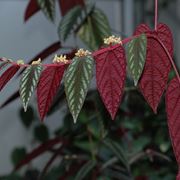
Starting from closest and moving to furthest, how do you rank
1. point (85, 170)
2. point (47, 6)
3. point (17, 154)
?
point (47, 6) → point (85, 170) → point (17, 154)

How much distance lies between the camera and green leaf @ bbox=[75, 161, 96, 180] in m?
0.87

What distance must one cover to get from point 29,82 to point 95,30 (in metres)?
0.47

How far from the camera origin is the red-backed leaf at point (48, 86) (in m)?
0.43

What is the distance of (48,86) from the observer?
0.44 metres

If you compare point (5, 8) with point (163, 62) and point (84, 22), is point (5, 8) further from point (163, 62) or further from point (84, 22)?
point (163, 62)

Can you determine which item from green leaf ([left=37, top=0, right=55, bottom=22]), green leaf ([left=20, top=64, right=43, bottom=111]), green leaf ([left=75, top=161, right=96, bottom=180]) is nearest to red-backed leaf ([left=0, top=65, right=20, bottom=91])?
green leaf ([left=20, top=64, right=43, bottom=111])

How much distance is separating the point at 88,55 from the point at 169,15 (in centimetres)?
154

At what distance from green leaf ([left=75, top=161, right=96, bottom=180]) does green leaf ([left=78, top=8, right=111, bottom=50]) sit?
0.86ft

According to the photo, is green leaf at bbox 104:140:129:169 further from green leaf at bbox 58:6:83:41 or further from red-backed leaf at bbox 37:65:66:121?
red-backed leaf at bbox 37:65:66:121

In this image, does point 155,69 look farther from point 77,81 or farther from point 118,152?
point 118,152

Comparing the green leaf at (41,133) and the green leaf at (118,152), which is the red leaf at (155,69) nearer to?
the green leaf at (118,152)

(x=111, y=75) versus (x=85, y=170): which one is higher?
(x=111, y=75)

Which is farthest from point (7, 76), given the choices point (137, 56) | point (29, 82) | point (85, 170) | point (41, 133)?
point (41, 133)

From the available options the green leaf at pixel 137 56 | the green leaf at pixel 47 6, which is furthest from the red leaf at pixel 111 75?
the green leaf at pixel 47 6
